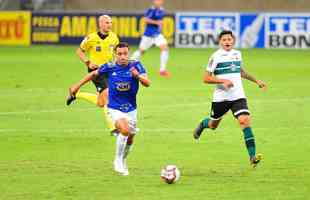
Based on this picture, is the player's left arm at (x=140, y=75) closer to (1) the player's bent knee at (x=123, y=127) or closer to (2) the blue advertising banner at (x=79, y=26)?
(1) the player's bent knee at (x=123, y=127)

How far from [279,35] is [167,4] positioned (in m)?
9.57

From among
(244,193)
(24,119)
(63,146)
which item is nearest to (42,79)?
(24,119)

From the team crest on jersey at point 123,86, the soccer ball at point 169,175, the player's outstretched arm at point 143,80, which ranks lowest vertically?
the soccer ball at point 169,175

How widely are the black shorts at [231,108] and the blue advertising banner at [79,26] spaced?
2872 centimetres

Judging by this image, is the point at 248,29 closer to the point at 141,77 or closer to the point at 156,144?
the point at 156,144

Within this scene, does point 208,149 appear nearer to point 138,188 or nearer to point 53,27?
point 138,188

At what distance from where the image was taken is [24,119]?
21812 millimetres

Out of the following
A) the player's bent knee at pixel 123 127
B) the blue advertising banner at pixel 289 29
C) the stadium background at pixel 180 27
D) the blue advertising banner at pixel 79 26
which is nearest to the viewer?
the player's bent knee at pixel 123 127

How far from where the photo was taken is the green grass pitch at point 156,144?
1376 centimetres

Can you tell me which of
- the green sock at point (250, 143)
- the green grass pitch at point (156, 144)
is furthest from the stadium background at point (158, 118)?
the green sock at point (250, 143)

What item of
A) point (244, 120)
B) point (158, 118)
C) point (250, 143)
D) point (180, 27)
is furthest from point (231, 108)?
point (180, 27)

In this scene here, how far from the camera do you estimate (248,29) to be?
44.5 meters

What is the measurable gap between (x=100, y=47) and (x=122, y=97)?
5.32 m

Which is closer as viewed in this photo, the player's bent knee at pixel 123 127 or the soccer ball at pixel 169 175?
the soccer ball at pixel 169 175
